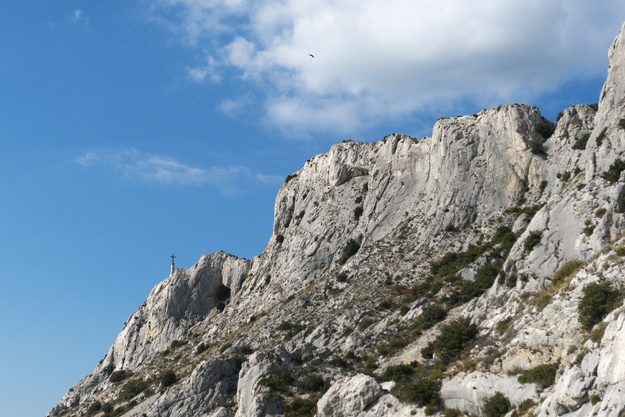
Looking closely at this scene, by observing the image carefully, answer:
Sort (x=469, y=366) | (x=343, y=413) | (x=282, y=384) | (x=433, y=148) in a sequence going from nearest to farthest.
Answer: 1. (x=469, y=366)
2. (x=343, y=413)
3. (x=282, y=384)
4. (x=433, y=148)

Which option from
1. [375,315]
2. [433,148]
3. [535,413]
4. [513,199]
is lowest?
[535,413]

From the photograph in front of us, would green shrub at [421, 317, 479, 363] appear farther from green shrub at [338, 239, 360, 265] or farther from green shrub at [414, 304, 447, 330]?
green shrub at [338, 239, 360, 265]

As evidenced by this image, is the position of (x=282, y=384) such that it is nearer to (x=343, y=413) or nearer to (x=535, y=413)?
(x=343, y=413)

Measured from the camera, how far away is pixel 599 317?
106 feet

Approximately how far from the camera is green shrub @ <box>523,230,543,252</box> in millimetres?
48406

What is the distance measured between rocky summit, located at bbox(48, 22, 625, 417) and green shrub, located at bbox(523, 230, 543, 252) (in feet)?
1.00

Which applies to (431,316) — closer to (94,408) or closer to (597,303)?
(597,303)

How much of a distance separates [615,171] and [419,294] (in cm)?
2155

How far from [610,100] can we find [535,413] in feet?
131

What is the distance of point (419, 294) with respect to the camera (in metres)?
61.4

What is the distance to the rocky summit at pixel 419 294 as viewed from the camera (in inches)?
1366

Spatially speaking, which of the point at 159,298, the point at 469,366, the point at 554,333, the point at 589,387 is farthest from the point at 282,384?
the point at 159,298

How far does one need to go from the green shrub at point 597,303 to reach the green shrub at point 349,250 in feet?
144

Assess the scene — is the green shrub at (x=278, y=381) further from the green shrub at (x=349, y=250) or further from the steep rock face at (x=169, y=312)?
the steep rock face at (x=169, y=312)
